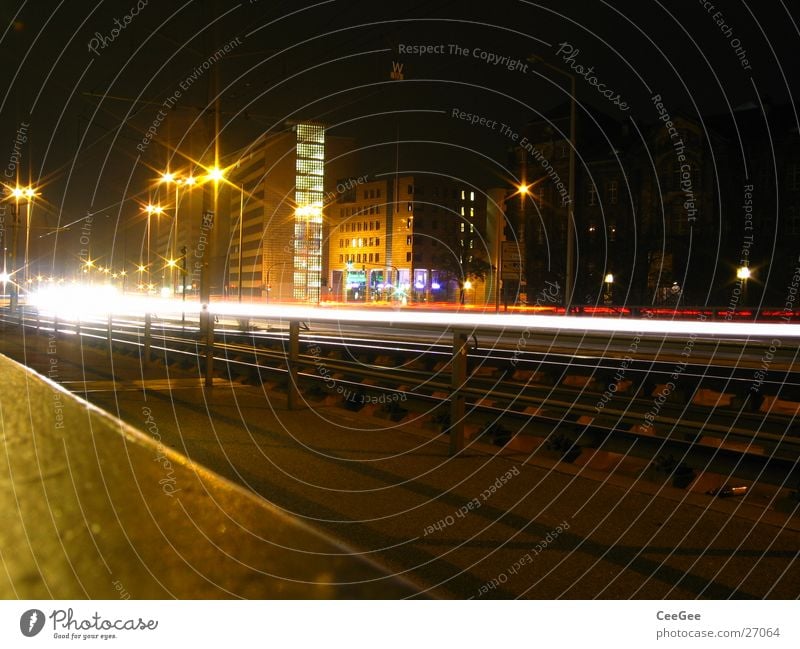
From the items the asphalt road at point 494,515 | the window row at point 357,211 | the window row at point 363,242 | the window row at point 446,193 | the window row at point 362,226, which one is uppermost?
the window row at point 446,193

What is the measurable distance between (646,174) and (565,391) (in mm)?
54485

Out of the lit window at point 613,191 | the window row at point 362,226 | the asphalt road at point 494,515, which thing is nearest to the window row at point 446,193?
the window row at point 362,226

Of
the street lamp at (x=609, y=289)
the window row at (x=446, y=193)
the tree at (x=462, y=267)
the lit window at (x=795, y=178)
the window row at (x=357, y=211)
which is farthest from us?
the window row at (x=446, y=193)

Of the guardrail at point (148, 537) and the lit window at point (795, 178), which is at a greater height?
the lit window at point (795, 178)

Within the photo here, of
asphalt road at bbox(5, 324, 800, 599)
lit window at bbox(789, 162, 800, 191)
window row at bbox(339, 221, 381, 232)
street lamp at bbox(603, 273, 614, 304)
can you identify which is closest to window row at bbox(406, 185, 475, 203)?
window row at bbox(339, 221, 381, 232)

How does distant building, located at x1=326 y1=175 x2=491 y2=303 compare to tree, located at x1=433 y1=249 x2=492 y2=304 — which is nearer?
tree, located at x1=433 y1=249 x2=492 y2=304

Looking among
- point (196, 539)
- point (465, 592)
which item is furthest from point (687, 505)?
point (196, 539)

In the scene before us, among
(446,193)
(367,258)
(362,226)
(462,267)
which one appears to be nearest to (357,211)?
(362,226)

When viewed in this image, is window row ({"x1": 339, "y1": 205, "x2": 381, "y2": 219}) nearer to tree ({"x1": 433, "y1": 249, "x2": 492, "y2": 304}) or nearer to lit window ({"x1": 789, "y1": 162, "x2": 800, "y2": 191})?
tree ({"x1": 433, "y1": 249, "x2": 492, "y2": 304})

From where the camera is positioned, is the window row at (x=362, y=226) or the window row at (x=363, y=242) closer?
the window row at (x=363, y=242)

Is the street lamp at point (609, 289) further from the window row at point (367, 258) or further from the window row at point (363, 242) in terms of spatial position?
the window row at point (363, 242)

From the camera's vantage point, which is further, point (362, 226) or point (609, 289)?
point (362, 226)

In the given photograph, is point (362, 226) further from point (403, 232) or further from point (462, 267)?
point (462, 267)

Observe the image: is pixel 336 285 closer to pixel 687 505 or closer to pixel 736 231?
pixel 736 231
